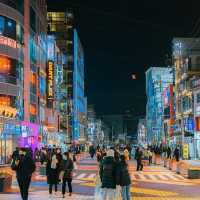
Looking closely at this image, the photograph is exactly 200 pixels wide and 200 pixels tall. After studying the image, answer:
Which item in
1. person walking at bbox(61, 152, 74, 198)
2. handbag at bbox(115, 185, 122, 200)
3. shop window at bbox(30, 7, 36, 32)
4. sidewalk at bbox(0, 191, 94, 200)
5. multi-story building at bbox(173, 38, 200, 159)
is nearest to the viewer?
handbag at bbox(115, 185, 122, 200)

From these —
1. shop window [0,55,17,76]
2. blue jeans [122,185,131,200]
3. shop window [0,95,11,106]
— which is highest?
shop window [0,55,17,76]

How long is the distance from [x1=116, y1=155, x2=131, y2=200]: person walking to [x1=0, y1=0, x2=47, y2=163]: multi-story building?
41953mm

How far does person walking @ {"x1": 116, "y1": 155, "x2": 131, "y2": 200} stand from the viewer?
17159mm

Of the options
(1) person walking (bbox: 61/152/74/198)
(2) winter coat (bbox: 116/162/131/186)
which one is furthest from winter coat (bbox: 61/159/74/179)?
(2) winter coat (bbox: 116/162/131/186)

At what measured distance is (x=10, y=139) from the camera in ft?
213

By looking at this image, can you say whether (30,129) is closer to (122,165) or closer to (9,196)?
(9,196)

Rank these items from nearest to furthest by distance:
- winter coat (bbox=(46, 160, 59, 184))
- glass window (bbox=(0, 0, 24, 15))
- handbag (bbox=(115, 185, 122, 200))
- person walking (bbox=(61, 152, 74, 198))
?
handbag (bbox=(115, 185, 122, 200)), person walking (bbox=(61, 152, 74, 198)), winter coat (bbox=(46, 160, 59, 184)), glass window (bbox=(0, 0, 24, 15))

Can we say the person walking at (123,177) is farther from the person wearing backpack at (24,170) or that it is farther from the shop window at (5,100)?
the shop window at (5,100)

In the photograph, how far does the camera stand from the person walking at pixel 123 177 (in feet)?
56.3

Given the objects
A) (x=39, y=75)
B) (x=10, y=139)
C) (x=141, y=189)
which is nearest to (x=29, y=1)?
(x=39, y=75)

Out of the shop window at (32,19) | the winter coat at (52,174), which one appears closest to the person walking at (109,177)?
the winter coat at (52,174)

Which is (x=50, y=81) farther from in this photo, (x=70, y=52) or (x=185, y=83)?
(x=70, y=52)

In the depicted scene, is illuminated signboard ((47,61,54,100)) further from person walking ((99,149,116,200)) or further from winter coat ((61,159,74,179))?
person walking ((99,149,116,200))

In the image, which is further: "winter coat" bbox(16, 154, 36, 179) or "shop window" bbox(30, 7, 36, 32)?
"shop window" bbox(30, 7, 36, 32)
